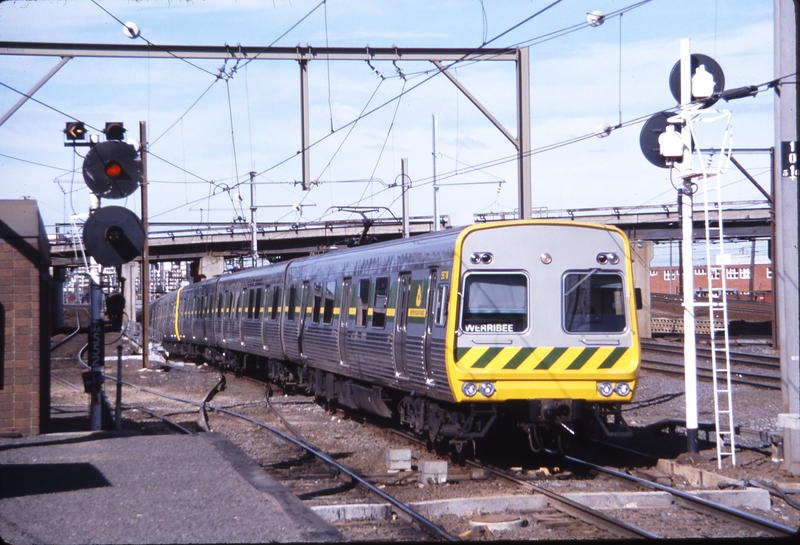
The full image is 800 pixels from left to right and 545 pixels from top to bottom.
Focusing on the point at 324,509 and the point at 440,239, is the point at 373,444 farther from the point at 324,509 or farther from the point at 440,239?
the point at 324,509

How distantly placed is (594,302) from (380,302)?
3.69m

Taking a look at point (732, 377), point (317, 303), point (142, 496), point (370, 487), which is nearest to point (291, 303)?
point (317, 303)

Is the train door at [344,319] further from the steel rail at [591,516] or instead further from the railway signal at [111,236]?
the steel rail at [591,516]

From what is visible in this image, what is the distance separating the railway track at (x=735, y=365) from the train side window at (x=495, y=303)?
10.7m

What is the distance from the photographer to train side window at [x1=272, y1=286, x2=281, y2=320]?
20.9 m

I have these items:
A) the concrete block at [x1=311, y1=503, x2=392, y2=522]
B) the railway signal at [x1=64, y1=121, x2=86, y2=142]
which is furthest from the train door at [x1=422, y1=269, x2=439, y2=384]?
the railway signal at [x1=64, y1=121, x2=86, y2=142]

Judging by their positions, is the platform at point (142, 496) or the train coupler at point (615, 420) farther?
the train coupler at point (615, 420)

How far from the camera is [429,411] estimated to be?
1207cm

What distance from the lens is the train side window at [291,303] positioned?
19484 millimetres

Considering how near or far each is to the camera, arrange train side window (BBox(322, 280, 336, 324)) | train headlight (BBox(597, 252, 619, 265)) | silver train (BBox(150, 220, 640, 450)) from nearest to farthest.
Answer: silver train (BBox(150, 220, 640, 450))
train headlight (BBox(597, 252, 619, 265))
train side window (BBox(322, 280, 336, 324))

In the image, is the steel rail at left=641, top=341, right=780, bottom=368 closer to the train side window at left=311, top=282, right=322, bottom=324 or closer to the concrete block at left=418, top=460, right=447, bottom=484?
the train side window at left=311, top=282, right=322, bottom=324

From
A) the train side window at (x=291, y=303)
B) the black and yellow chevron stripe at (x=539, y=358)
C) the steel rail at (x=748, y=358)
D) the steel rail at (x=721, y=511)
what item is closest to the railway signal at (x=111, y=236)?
the black and yellow chevron stripe at (x=539, y=358)

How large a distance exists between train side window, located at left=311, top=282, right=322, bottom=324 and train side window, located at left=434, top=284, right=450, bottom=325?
634cm

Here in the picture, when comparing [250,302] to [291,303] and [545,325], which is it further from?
[545,325]
